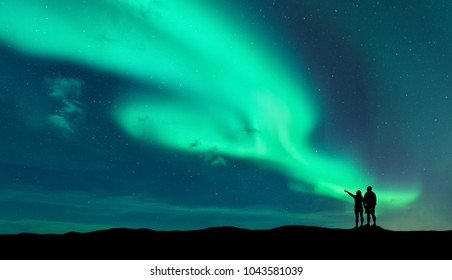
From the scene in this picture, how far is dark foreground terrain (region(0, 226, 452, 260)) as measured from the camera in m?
15.4

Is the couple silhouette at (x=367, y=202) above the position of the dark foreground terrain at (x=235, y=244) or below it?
above

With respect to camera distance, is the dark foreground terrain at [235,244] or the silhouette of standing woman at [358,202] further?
the silhouette of standing woman at [358,202]

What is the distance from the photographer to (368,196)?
17609 millimetres

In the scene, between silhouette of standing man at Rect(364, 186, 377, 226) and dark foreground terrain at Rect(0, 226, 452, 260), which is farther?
silhouette of standing man at Rect(364, 186, 377, 226)

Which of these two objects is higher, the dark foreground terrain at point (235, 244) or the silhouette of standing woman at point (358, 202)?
the silhouette of standing woman at point (358, 202)

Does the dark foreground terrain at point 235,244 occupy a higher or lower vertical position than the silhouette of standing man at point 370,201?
lower

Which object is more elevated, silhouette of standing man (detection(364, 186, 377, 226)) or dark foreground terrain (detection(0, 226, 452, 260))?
silhouette of standing man (detection(364, 186, 377, 226))

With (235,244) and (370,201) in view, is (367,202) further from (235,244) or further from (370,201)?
(235,244)

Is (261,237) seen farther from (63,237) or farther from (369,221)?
(63,237)

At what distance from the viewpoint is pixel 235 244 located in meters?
17.8

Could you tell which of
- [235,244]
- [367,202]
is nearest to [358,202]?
[367,202]

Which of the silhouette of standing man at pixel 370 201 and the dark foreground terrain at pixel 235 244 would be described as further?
the silhouette of standing man at pixel 370 201

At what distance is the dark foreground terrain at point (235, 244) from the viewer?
50.6ft

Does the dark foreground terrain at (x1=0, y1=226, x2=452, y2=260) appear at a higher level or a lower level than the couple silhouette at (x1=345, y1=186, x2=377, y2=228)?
lower
